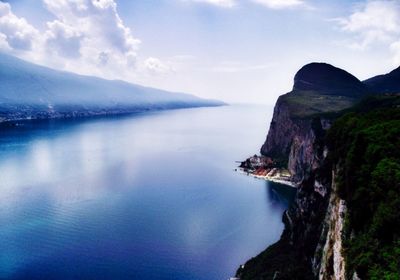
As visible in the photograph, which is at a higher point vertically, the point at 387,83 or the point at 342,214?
the point at 387,83

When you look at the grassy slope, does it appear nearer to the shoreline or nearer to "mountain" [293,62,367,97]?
the shoreline

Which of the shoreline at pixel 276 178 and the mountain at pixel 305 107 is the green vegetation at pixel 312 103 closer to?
the mountain at pixel 305 107

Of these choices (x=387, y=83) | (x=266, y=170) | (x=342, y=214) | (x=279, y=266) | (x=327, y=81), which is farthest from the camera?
(x=327, y=81)

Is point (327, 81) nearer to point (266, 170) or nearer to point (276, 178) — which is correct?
point (266, 170)

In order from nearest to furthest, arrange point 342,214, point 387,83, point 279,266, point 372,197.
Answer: point 372,197
point 342,214
point 279,266
point 387,83

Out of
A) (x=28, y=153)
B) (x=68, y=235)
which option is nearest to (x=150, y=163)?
(x=28, y=153)

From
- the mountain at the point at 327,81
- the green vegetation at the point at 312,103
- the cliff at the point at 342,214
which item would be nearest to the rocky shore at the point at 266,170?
the green vegetation at the point at 312,103

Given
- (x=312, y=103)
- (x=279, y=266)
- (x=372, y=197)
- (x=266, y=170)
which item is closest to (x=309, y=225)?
(x=279, y=266)
